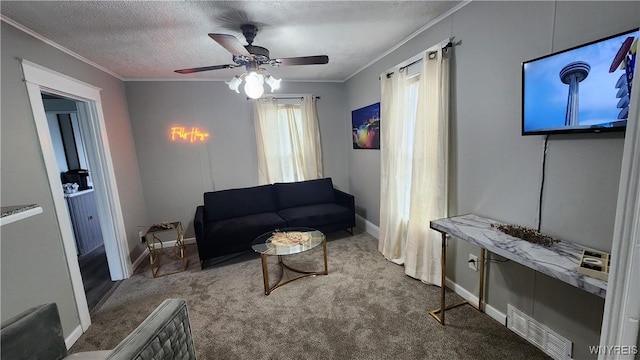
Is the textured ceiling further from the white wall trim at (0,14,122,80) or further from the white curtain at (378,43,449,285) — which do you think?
the white curtain at (378,43,449,285)

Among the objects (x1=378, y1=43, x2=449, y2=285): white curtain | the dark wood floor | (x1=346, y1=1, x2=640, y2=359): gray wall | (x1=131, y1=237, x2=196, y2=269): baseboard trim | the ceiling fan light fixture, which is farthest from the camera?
(x1=131, y1=237, x2=196, y2=269): baseboard trim

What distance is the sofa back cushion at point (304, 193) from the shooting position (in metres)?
3.89

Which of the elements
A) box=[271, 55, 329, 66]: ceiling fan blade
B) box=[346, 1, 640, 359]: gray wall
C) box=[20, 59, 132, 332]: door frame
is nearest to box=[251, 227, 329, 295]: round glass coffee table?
box=[346, 1, 640, 359]: gray wall

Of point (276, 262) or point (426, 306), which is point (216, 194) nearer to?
point (276, 262)

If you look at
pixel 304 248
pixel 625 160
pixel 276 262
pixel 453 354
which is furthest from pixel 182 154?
pixel 625 160

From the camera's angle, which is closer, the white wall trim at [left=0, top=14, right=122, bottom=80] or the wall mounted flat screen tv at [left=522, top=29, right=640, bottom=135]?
the wall mounted flat screen tv at [left=522, top=29, right=640, bottom=135]

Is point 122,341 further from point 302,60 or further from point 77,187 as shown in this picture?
point 77,187

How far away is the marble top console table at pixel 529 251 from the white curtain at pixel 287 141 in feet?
8.48

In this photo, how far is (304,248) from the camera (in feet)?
8.27

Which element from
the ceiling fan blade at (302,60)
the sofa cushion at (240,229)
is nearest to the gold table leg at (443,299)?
the ceiling fan blade at (302,60)

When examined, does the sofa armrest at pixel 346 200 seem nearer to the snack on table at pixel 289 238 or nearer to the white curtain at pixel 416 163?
the white curtain at pixel 416 163

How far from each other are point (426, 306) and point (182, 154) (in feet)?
11.9

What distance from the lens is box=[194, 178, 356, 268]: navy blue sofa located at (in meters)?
3.02

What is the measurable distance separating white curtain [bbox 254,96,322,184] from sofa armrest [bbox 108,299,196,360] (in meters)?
2.91
